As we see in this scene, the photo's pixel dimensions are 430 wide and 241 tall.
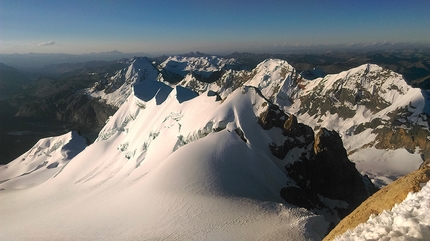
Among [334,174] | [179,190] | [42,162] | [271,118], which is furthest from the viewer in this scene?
[42,162]

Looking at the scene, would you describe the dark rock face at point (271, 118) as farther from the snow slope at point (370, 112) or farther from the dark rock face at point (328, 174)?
the snow slope at point (370, 112)

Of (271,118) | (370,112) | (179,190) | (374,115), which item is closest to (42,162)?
(179,190)

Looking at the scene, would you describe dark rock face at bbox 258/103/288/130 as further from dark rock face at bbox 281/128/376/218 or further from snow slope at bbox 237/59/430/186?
snow slope at bbox 237/59/430/186

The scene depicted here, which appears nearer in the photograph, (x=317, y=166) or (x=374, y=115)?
(x=317, y=166)

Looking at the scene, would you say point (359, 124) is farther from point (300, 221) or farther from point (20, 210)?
point (20, 210)

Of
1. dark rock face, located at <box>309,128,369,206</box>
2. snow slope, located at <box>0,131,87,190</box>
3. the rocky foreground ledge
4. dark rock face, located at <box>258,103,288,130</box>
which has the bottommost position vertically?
snow slope, located at <box>0,131,87,190</box>

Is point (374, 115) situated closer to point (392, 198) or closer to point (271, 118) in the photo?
point (271, 118)

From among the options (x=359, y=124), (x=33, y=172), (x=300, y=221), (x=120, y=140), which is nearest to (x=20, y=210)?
(x=120, y=140)

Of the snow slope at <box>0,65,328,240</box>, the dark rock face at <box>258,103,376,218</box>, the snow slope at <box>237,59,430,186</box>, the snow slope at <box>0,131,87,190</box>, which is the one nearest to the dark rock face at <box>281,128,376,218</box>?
the dark rock face at <box>258,103,376,218</box>
